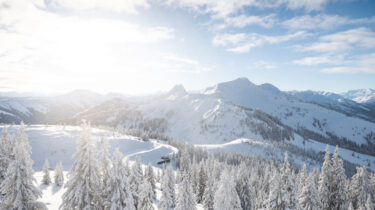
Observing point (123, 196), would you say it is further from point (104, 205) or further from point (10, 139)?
point (10, 139)

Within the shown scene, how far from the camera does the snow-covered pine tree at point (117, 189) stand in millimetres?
16906

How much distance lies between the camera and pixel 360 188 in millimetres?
31703

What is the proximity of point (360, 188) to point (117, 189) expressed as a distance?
3716 cm

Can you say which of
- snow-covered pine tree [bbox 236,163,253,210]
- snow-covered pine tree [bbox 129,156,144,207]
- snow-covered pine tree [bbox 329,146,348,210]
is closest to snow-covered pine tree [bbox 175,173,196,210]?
snow-covered pine tree [bbox 129,156,144,207]

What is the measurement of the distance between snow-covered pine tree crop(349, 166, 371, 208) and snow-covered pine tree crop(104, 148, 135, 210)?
35.5 meters

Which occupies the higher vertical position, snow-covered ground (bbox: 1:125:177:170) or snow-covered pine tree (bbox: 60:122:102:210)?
snow-covered pine tree (bbox: 60:122:102:210)

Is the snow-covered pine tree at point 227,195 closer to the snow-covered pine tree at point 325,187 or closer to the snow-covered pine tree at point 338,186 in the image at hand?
the snow-covered pine tree at point 325,187

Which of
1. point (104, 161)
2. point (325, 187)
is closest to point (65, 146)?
point (104, 161)

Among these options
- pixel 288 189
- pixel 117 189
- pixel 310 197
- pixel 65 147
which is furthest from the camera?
pixel 65 147

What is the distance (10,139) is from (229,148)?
589ft

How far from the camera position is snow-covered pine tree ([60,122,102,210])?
627 inches

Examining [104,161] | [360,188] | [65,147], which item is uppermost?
[104,161]

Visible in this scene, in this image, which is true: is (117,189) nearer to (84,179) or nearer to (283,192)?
(84,179)

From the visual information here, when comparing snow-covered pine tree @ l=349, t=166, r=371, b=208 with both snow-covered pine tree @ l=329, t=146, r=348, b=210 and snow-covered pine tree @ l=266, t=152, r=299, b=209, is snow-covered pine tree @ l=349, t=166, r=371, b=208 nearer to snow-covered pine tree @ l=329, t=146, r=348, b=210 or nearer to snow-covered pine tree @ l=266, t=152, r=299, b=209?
snow-covered pine tree @ l=329, t=146, r=348, b=210
